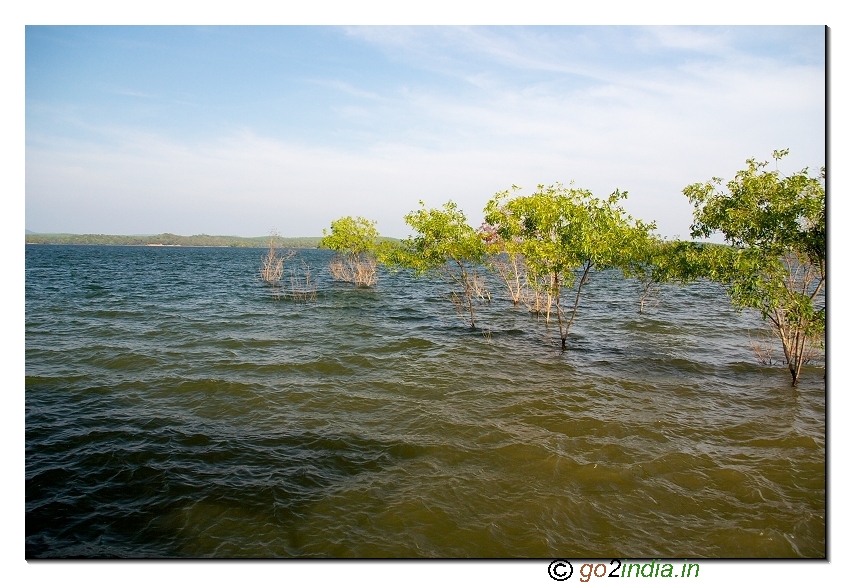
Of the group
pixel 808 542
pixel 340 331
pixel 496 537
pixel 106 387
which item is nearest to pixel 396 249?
pixel 340 331

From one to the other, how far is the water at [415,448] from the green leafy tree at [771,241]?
3.43 meters

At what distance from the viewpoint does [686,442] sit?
11.4 metres

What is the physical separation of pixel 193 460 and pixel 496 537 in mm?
7332

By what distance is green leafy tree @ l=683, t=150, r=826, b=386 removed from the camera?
11.7m

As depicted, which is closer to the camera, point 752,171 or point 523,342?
point 752,171

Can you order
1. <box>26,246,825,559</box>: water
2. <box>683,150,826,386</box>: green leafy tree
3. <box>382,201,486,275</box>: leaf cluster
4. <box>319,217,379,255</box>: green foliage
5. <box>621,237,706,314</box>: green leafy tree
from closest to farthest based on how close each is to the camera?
<box>26,246,825,559</box>: water, <box>683,150,826,386</box>: green leafy tree, <box>621,237,706,314</box>: green leafy tree, <box>382,201,486,275</box>: leaf cluster, <box>319,217,379,255</box>: green foliage

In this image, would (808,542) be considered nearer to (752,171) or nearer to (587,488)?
(587,488)

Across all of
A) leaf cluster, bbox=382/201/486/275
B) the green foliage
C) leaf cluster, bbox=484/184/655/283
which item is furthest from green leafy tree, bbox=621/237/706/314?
the green foliage

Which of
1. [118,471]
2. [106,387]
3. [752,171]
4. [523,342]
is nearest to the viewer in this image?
[118,471]

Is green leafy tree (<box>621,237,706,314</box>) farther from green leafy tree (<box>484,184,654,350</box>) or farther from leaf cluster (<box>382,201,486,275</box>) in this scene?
leaf cluster (<box>382,201,486,275</box>)

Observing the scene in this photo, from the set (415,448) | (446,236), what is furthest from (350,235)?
(415,448)

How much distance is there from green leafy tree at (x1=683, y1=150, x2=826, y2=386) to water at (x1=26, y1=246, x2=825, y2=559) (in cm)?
343

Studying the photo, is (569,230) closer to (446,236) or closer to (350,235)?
(446,236)

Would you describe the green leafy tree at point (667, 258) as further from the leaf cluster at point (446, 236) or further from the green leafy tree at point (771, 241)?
the leaf cluster at point (446, 236)
